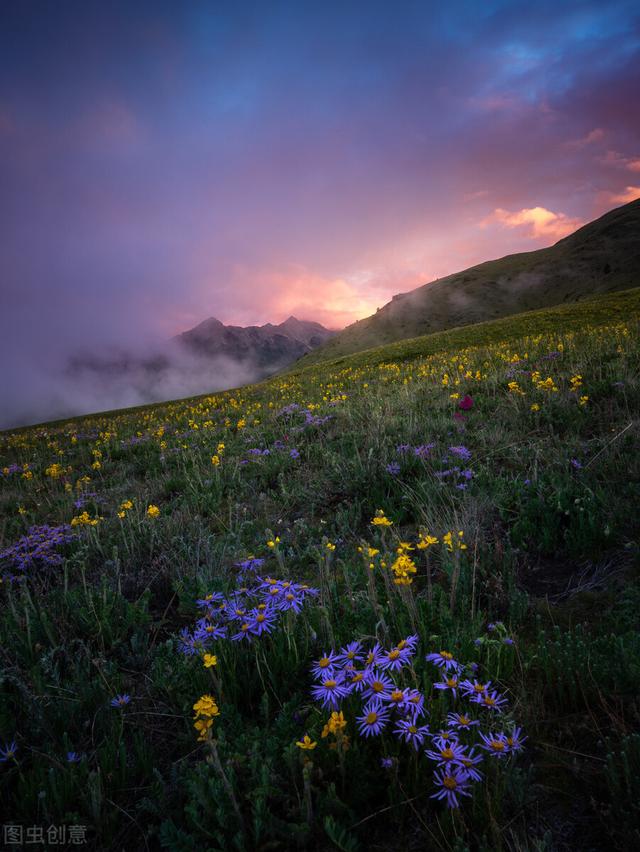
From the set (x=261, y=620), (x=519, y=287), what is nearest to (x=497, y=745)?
(x=261, y=620)

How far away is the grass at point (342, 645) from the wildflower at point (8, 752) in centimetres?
4

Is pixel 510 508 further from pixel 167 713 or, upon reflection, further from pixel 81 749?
pixel 81 749

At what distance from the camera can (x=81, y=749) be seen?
189cm

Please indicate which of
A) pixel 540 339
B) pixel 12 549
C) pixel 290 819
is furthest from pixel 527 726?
pixel 540 339

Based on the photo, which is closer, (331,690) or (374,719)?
(374,719)

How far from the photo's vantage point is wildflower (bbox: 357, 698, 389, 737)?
4.73 feet

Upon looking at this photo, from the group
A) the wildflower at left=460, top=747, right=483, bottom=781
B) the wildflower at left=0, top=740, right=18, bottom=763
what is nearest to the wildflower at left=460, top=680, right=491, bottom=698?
the wildflower at left=460, top=747, right=483, bottom=781

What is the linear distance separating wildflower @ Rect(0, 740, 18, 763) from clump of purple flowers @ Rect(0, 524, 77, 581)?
2.07 metres

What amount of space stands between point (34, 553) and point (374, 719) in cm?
360

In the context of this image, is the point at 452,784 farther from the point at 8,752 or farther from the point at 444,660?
the point at 8,752

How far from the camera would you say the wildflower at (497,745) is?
1.39 m

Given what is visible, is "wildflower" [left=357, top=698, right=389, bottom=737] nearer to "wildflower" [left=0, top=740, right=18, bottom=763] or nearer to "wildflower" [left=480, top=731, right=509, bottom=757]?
"wildflower" [left=480, top=731, right=509, bottom=757]

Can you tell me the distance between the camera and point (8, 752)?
169 cm

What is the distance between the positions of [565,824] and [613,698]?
55cm
